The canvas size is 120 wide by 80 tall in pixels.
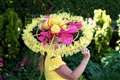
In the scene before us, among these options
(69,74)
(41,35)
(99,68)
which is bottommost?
(99,68)

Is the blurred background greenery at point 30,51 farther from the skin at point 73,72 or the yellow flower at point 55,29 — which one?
the yellow flower at point 55,29

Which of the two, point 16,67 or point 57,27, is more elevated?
point 57,27

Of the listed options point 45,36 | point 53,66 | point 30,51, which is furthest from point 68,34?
point 30,51

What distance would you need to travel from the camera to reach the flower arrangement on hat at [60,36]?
4.34m

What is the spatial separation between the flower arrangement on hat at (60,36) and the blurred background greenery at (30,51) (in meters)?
2.51

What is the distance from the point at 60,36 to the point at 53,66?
0.93 ft

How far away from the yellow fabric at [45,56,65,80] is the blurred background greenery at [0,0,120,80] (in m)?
2.49

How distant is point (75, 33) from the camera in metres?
4.43

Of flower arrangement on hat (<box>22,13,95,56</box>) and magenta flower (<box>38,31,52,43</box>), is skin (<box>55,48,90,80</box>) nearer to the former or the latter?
flower arrangement on hat (<box>22,13,95,56</box>)

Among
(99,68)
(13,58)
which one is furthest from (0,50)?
(99,68)

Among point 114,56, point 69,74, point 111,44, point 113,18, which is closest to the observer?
point 69,74

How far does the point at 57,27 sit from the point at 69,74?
439 mm

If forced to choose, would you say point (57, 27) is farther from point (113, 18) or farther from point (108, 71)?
point (113, 18)

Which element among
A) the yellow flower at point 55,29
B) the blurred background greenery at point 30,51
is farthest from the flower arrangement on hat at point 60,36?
the blurred background greenery at point 30,51
